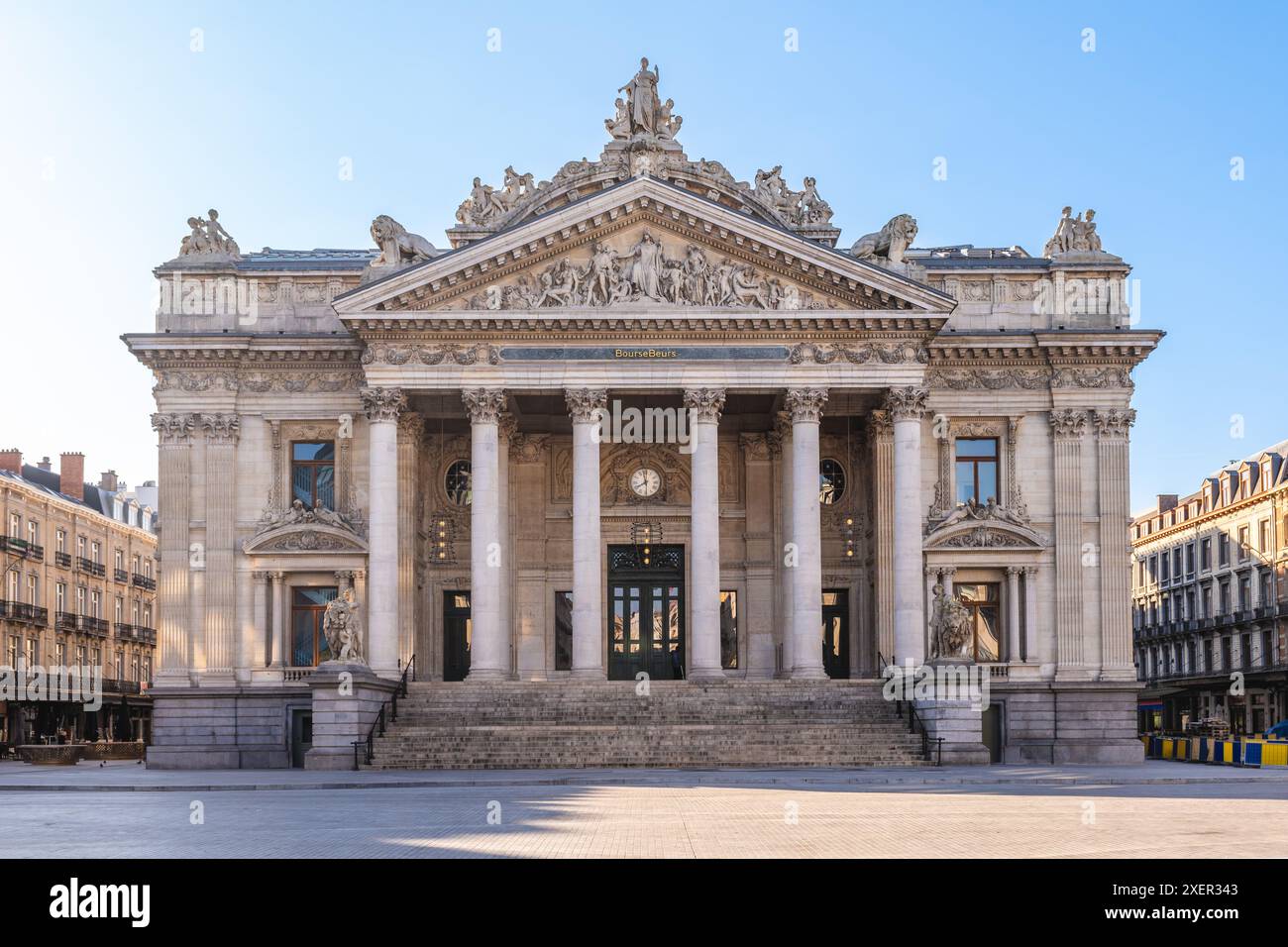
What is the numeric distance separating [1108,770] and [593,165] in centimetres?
2549

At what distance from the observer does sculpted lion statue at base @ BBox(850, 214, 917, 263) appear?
50.2 meters

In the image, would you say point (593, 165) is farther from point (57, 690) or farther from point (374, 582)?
point (57, 690)

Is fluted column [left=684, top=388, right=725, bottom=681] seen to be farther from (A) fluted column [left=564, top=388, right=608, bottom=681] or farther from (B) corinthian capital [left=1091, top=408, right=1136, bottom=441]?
(B) corinthian capital [left=1091, top=408, right=1136, bottom=441]

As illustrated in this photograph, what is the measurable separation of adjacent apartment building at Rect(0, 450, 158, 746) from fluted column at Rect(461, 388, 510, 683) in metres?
39.5

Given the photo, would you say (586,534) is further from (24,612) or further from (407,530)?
(24,612)

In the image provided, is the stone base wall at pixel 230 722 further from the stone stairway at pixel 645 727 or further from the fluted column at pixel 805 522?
the fluted column at pixel 805 522

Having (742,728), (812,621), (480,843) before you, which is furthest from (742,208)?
(480,843)

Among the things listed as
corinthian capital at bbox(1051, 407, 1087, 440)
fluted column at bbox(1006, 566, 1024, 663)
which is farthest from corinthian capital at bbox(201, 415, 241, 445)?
corinthian capital at bbox(1051, 407, 1087, 440)

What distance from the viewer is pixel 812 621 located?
160 feet

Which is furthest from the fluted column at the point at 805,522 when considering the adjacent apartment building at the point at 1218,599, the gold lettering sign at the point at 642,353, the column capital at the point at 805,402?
the adjacent apartment building at the point at 1218,599

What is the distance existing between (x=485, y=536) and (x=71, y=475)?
56.2 meters

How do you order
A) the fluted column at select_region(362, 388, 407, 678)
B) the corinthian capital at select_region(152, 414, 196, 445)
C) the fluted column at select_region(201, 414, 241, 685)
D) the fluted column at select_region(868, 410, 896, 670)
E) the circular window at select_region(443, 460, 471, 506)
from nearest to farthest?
the fluted column at select_region(362, 388, 407, 678)
the fluted column at select_region(868, 410, 896, 670)
the fluted column at select_region(201, 414, 241, 685)
the corinthian capital at select_region(152, 414, 196, 445)
the circular window at select_region(443, 460, 471, 506)

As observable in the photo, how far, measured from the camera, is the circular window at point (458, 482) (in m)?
54.4

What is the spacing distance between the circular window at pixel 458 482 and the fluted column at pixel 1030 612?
59.5 ft
